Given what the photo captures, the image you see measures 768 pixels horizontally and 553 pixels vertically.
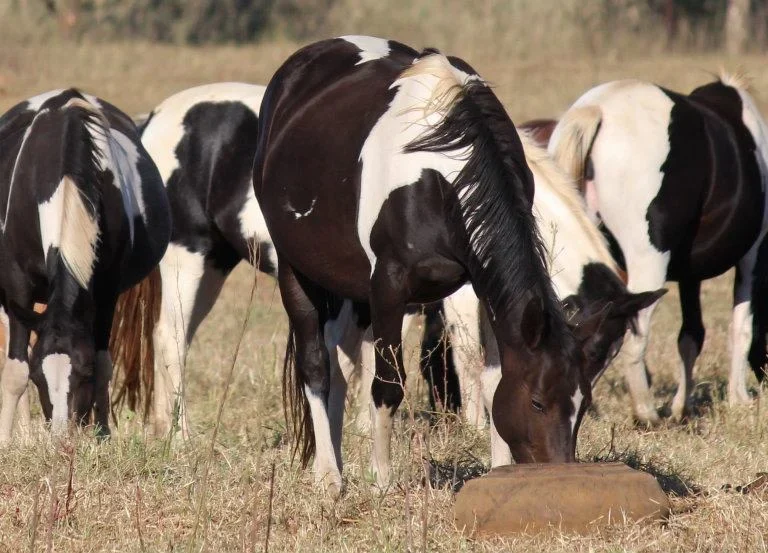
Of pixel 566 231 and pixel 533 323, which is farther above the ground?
pixel 533 323

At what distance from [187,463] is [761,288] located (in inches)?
165

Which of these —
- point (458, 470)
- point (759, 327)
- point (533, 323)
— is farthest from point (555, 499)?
point (759, 327)

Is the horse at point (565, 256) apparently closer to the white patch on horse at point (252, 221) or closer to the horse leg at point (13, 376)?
the white patch on horse at point (252, 221)

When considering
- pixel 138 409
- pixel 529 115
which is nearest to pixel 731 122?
pixel 138 409

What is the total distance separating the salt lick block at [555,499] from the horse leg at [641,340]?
283 centimetres

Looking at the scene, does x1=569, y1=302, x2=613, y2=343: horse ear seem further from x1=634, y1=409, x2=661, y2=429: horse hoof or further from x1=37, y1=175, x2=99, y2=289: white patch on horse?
x1=634, y1=409, x2=661, y2=429: horse hoof

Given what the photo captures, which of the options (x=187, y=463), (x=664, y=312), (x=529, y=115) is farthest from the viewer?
(x=529, y=115)

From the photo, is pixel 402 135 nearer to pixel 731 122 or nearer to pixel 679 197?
pixel 679 197

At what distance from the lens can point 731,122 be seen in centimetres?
755

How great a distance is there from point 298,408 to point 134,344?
2.00m

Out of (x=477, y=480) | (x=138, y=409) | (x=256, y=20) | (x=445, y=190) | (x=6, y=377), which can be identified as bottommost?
(x=256, y=20)

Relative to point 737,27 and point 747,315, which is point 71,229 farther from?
point 737,27

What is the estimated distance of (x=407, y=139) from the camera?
4781mm

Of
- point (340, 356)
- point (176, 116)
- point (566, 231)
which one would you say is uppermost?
A: point (176, 116)
